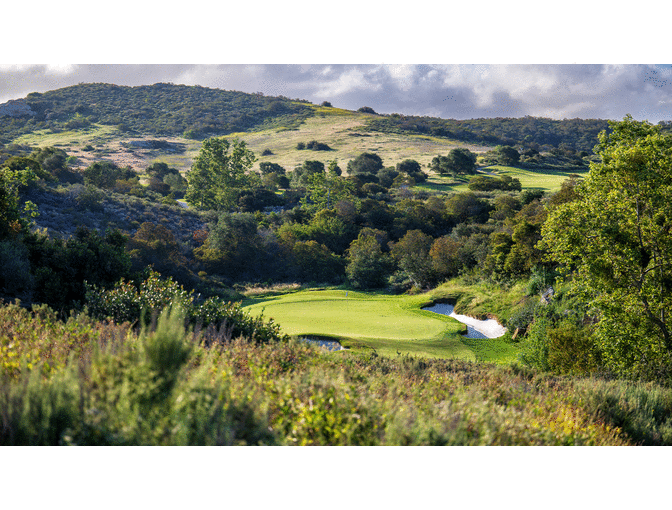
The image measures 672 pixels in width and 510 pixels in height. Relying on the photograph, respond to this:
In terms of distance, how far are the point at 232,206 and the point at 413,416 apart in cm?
3688

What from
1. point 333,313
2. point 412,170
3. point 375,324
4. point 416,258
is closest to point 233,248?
point 416,258

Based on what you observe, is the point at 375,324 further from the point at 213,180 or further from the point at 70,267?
the point at 213,180

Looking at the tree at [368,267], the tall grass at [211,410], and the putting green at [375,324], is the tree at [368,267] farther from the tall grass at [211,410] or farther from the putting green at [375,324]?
the tall grass at [211,410]

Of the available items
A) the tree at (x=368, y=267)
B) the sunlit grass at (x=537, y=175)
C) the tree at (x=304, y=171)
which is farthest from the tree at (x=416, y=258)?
the tree at (x=304, y=171)

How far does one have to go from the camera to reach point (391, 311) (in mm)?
16172

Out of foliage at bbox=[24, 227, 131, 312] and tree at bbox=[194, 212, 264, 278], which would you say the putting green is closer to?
foliage at bbox=[24, 227, 131, 312]

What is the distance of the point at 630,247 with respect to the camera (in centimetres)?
800

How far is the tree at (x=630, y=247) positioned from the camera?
772 centimetres

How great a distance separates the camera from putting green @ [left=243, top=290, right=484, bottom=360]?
11414mm

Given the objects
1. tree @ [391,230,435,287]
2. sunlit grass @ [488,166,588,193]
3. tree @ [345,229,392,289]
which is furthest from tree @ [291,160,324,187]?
tree @ [391,230,435,287]

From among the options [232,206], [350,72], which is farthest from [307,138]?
[350,72]

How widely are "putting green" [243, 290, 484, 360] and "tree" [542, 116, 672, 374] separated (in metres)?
3.59

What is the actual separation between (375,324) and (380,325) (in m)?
0.18
